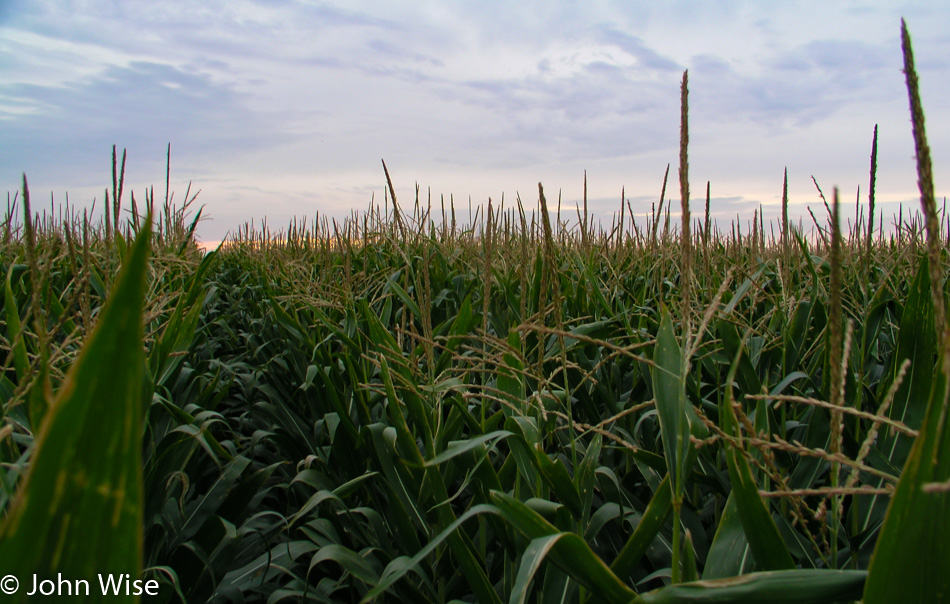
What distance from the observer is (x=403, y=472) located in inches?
50.3

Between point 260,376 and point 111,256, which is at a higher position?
point 111,256

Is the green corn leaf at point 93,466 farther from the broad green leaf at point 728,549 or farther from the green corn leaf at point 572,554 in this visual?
the broad green leaf at point 728,549

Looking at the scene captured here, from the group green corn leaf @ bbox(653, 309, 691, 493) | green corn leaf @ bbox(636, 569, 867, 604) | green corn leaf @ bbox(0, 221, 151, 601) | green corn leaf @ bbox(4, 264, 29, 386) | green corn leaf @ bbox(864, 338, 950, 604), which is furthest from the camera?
green corn leaf @ bbox(4, 264, 29, 386)

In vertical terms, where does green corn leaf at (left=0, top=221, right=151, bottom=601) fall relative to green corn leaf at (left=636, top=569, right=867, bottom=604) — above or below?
above

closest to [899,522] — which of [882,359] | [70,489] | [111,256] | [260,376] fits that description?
[70,489]

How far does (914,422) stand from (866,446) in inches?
28.5

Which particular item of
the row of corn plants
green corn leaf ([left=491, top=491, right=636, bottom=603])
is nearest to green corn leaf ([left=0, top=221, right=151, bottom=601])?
the row of corn plants

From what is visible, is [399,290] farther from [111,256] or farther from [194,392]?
[111,256]

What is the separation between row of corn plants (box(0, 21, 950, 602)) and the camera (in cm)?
36

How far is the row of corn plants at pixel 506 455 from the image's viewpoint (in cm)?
36

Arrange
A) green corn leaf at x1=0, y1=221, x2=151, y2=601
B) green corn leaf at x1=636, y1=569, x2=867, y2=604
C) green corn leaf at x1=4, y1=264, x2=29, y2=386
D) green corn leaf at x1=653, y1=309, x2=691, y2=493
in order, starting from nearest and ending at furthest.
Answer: green corn leaf at x1=0, y1=221, x2=151, y2=601, green corn leaf at x1=636, y1=569, x2=867, y2=604, green corn leaf at x1=653, y1=309, x2=691, y2=493, green corn leaf at x1=4, y1=264, x2=29, y2=386

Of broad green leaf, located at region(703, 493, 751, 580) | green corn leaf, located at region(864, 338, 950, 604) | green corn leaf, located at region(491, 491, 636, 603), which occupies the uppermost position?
green corn leaf, located at region(864, 338, 950, 604)

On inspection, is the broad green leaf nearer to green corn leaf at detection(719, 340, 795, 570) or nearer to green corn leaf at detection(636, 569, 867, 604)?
green corn leaf at detection(719, 340, 795, 570)

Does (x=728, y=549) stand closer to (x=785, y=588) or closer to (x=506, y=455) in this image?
(x=785, y=588)
